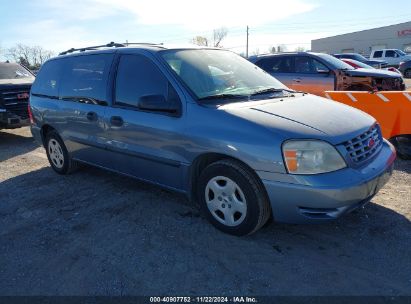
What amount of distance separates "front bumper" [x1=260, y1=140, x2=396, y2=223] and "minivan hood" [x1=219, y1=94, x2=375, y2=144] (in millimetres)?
320

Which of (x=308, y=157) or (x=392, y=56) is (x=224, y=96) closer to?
(x=308, y=157)

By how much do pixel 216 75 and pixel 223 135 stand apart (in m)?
1.00

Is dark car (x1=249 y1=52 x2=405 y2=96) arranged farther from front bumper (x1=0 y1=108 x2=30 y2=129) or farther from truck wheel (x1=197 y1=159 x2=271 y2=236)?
truck wheel (x1=197 y1=159 x2=271 y2=236)

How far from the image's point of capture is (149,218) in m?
4.11

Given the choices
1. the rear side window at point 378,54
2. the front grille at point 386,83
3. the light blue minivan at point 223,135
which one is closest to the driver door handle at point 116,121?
the light blue minivan at point 223,135

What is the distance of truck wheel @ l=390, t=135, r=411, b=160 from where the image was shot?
5.77 meters

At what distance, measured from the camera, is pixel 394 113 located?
584 centimetres

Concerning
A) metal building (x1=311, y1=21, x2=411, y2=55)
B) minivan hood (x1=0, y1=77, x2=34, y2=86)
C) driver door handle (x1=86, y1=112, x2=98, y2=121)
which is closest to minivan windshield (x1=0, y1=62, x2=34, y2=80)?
minivan hood (x1=0, y1=77, x2=34, y2=86)

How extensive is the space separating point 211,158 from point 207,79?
892 mm

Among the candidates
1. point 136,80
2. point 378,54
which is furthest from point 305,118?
point 378,54

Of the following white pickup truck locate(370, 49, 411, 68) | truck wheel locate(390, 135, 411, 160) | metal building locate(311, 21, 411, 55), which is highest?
metal building locate(311, 21, 411, 55)

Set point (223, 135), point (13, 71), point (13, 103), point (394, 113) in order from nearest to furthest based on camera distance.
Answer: point (223, 135)
point (394, 113)
point (13, 103)
point (13, 71)

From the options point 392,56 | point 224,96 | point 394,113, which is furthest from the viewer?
point 392,56

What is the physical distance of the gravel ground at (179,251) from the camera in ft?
9.53
